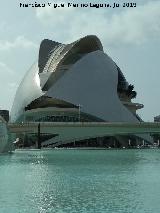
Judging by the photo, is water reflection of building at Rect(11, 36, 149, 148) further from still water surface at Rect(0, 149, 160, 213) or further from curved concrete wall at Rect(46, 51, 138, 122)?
still water surface at Rect(0, 149, 160, 213)

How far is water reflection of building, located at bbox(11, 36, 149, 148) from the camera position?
95.2 meters

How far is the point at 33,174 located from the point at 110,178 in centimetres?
539

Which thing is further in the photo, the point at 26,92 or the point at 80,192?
the point at 26,92

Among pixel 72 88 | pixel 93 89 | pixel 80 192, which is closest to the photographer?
pixel 80 192

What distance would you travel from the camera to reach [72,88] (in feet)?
316

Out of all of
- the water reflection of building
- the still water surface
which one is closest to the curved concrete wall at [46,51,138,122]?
the water reflection of building

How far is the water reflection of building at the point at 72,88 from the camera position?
9519cm

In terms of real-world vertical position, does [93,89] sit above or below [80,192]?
above

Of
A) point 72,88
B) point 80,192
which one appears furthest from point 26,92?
point 80,192

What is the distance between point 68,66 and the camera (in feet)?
320

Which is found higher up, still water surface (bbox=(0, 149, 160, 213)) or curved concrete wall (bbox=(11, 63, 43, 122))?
curved concrete wall (bbox=(11, 63, 43, 122))

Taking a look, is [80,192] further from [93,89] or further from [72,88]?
[93,89]

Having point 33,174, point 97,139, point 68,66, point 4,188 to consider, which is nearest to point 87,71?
point 68,66

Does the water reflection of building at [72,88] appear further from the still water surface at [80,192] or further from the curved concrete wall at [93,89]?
the still water surface at [80,192]
